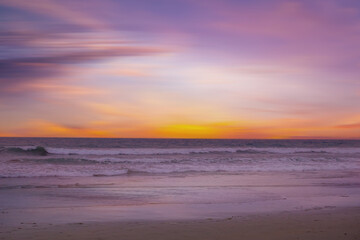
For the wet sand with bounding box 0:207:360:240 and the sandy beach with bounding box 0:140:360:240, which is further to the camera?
the sandy beach with bounding box 0:140:360:240

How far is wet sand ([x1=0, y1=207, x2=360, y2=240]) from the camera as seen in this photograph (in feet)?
23.7

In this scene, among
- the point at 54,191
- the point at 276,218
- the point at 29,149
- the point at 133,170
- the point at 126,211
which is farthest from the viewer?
the point at 29,149

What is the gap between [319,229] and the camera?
7.77m

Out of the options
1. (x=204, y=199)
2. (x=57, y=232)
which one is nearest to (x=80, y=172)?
(x=204, y=199)

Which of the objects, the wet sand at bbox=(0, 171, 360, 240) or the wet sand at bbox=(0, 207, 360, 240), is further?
the wet sand at bbox=(0, 171, 360, 240)

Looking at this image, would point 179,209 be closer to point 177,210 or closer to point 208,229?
point 177,210

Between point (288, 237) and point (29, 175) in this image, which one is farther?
point (29, 175)

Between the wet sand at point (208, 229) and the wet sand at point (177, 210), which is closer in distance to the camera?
the wet sand at point (208, 229)

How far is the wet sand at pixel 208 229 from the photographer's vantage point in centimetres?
724

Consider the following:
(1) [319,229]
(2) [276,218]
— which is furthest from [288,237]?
(2) [276,218]

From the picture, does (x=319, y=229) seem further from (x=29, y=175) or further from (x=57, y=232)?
(x=29, y=175)

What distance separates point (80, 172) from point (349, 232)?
49.7 ft

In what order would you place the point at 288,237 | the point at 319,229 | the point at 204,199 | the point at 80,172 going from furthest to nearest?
the point at 80,172, the point at 204,199, the point at 319,229, the point at 288,237

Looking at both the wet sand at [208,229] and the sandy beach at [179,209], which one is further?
the sandy beach at [179,209]
